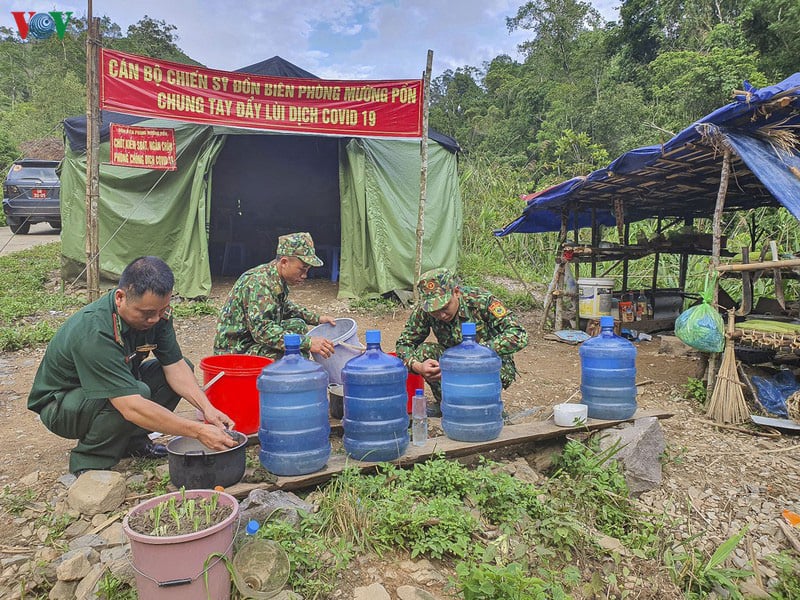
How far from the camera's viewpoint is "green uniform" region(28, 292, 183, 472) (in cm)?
265

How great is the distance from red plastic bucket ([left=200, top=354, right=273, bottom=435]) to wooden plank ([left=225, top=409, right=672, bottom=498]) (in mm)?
611

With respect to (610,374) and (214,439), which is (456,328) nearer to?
(610,374)

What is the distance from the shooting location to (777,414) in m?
4.65

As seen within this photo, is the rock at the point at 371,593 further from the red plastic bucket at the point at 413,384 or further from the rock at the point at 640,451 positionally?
the rock at the point at 640,451

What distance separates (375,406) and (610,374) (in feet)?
5.84

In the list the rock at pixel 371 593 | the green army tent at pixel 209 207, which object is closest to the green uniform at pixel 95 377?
the rock at pixel 371 593

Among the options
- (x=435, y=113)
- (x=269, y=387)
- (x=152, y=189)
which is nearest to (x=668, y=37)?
(x=435, y=113)

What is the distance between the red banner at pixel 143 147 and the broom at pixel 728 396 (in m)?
7.79

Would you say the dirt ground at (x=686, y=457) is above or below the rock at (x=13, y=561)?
below

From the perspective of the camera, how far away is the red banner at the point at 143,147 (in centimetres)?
794

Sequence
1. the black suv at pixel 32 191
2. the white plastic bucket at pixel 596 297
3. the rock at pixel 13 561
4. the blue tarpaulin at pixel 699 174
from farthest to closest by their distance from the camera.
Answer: the black suv at pixel 32 191 < the white plastic bucket at pixel 596 297 < the blue tarpaulin at pixel 699 174 < the rock at pixel 13 561

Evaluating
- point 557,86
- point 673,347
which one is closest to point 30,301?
point 673,347

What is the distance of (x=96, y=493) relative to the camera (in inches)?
109

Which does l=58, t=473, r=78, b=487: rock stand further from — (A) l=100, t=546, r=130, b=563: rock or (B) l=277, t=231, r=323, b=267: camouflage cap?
(B) l=277, t=231, r=323, b=267: camouflage cap
